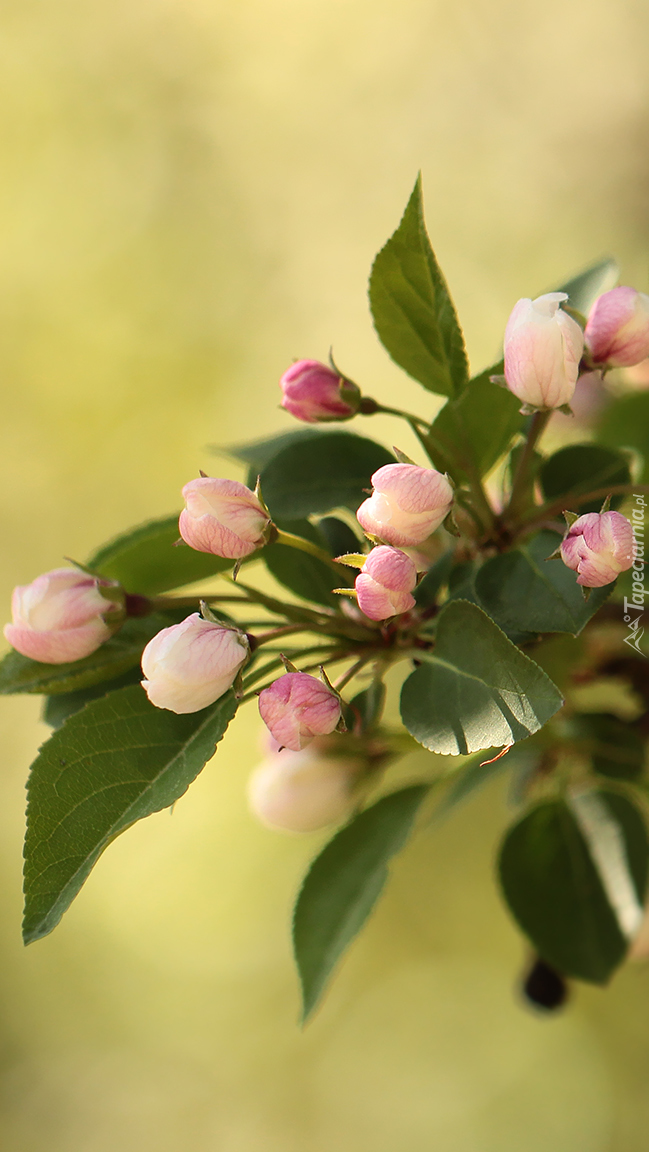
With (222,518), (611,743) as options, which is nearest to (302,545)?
(222,518)

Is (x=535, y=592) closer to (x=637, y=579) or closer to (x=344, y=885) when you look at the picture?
(x=637, y=579)

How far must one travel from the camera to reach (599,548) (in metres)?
0.30

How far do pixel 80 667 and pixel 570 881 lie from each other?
37cm

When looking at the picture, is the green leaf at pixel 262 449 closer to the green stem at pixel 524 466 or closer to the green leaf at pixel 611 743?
the green stem at pixel 524 466

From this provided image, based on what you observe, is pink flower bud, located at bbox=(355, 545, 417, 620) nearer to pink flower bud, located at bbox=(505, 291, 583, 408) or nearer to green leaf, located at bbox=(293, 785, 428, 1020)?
pink flower bud, located at bbox=(505, 291, 583, 408)

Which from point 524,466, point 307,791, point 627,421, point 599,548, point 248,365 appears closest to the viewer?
point 599,548

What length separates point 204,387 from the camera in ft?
7.14

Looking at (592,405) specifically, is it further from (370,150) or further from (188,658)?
(370,150)

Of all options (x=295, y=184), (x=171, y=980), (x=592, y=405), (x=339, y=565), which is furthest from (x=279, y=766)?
(x=295, y=184)

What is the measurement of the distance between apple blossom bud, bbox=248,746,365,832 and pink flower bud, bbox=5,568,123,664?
8.0 inches

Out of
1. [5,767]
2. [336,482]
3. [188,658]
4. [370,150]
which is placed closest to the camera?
[188,658]

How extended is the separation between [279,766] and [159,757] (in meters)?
0.23

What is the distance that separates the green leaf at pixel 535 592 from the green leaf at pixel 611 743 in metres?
0.23

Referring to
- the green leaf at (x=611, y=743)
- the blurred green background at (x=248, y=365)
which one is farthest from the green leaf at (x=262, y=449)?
the blurred green background at (x=248, y=365)
